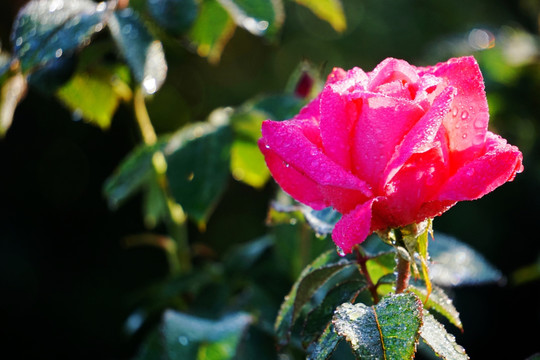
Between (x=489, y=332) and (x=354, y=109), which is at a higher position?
(x=354, y=109)

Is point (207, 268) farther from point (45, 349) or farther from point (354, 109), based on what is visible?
point (45, 349)

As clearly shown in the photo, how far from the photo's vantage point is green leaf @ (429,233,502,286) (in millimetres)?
677

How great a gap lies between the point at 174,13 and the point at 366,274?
1.29 feet

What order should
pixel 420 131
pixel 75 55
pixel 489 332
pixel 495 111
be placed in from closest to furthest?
pixel 420 131 < pixel 75 55 < pixel 495 111 < pixel 489 332

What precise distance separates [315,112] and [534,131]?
103cm

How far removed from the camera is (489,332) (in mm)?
1611

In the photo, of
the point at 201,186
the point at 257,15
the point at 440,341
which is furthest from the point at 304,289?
the point at 257,15

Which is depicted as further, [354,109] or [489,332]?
[489,332]

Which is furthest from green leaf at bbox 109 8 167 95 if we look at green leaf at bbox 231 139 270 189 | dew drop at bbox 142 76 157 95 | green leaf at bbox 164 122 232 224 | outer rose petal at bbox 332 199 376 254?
outer rose petal at bbox 332 199 376 254

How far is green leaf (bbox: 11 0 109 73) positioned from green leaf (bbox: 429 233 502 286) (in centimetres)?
48

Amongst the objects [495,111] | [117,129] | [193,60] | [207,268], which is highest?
[207,268]

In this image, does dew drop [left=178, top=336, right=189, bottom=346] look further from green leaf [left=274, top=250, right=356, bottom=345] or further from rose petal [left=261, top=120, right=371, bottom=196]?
rose petal [left=261, top=120, right=371, bottom=196]

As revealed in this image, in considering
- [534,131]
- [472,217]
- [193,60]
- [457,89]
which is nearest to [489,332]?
[472,217]

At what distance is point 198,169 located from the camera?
0.75 metres
